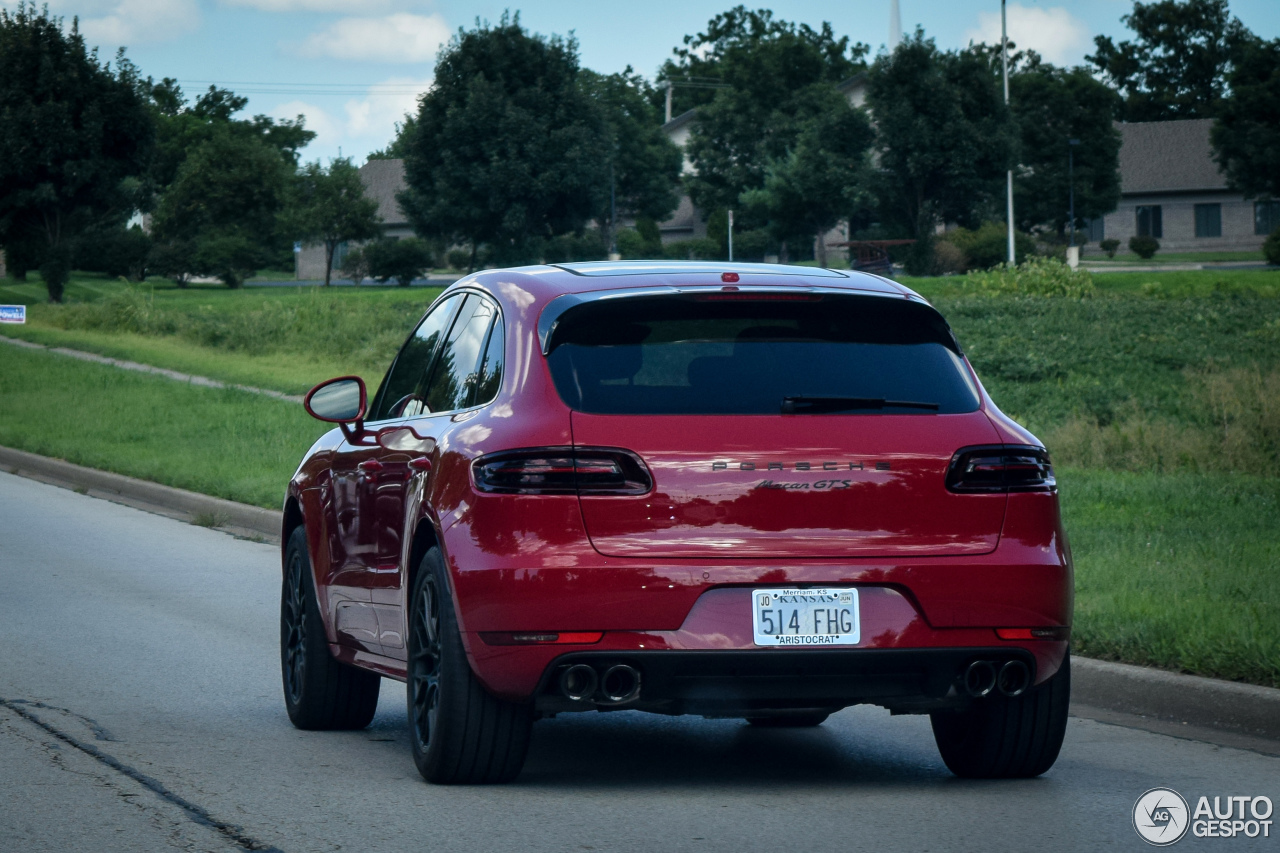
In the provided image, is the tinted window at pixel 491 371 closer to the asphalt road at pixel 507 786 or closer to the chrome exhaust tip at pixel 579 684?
the chrome exhaust tip at pixel 579 684

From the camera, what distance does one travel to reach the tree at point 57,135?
169 feet

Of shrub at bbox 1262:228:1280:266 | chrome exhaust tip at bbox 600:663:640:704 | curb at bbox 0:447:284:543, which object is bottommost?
curb at bbox 0:447:284:543

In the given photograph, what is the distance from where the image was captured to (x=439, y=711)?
5.82 m

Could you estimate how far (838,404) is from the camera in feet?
18.7

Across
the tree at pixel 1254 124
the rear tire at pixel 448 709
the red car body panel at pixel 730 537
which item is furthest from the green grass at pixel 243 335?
the tree at pixel 1254 124

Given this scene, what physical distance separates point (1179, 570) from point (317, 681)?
5219 mm

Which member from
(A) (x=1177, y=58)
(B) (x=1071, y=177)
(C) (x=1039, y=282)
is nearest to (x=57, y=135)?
(C) (x=1039, y=282)

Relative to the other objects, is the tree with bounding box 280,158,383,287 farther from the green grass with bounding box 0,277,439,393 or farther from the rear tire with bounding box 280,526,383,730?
the rear tire with bounding box 280,526,383,730

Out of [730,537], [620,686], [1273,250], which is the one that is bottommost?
[620,686]

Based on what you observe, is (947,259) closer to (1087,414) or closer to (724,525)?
(1087,414)

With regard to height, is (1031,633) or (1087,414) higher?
(1031,633)

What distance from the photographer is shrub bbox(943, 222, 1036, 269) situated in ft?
216

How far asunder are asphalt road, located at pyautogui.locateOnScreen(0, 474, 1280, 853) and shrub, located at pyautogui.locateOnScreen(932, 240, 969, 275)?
55850mm

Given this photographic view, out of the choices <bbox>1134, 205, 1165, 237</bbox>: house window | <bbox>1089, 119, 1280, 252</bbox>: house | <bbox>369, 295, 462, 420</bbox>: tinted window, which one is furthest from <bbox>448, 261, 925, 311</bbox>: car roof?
<bbox>1134, 205, 1165, 237</bbox>: house window
